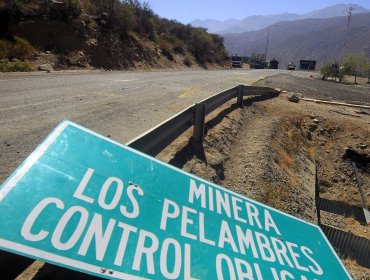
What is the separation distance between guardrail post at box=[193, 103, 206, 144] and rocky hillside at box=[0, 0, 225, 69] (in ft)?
49.9

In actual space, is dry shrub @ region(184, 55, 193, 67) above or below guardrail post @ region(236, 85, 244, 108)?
above

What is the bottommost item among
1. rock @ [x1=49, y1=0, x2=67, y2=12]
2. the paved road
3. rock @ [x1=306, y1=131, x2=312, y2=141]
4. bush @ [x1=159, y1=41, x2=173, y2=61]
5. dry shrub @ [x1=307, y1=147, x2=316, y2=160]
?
dry shrub @ [x1=307, y1=147, x2=316, y2=160]

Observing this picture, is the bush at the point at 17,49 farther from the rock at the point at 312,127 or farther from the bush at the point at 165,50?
the bush at the point at 165,50

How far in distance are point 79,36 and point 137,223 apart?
27.4 meters

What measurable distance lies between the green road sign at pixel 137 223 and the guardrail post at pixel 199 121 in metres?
4.12

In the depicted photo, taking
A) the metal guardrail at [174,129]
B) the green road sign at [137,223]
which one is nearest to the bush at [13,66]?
the metal guardrail at [174,129]

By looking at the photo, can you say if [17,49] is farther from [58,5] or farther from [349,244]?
[349,244]

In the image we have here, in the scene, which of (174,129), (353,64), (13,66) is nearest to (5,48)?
(13,66)

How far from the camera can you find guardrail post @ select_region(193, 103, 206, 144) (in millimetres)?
7109

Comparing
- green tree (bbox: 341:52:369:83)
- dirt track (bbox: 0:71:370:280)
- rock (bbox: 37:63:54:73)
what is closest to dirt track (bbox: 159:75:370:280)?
dirt track (bbox: 0:71:370:280)

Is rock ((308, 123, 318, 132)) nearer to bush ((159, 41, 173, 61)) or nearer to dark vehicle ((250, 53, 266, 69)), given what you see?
bush ((159, 41, 173, 61))

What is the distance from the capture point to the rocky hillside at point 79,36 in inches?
912

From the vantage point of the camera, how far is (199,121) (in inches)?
284

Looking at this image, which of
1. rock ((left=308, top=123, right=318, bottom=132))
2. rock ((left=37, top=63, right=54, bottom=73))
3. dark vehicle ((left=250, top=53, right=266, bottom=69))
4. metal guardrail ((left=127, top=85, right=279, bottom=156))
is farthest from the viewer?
dark vehicle ((left=250, top=53, right=266, bottom=69))
